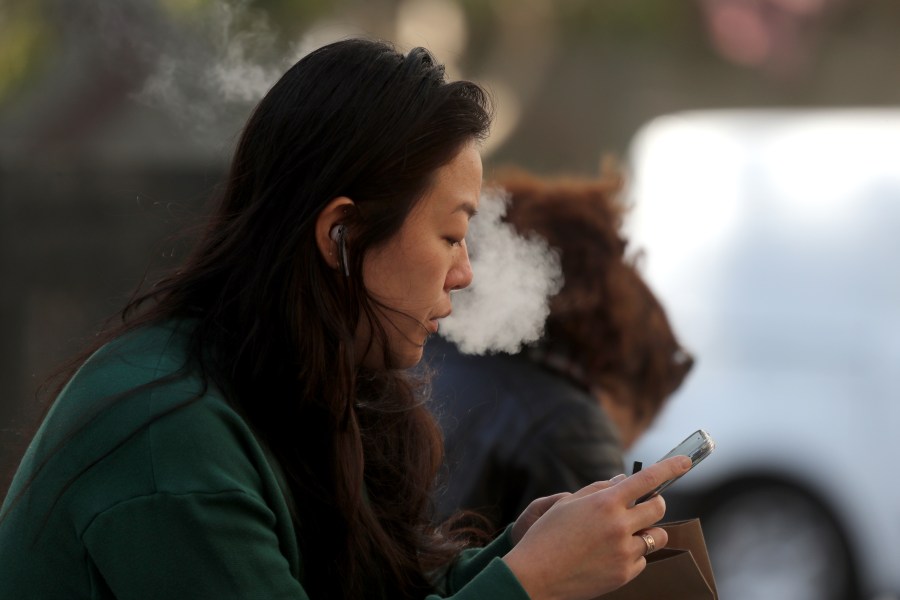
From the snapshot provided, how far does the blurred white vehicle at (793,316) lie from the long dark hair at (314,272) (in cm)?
437

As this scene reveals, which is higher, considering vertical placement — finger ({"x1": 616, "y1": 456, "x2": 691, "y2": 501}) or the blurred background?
the blurred background

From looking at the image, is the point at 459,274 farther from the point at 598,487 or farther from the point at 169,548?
the point at 169,548

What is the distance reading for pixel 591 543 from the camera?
58.4 inches

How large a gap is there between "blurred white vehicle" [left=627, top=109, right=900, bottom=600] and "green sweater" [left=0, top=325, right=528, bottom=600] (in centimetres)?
458

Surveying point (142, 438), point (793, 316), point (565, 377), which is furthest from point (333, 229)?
point (793, 316)

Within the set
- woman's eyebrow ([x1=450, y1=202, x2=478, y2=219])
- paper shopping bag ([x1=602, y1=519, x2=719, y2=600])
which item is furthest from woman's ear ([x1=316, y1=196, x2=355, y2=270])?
paper shopping bag ([x1=602, y1=519, x2=719, y2=600])

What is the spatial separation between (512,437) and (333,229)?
2.96ft

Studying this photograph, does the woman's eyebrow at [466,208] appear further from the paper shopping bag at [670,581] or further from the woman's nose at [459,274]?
the paper shopping bag at [670,581]

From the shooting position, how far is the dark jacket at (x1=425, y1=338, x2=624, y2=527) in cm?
233

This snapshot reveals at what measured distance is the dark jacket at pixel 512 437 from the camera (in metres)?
2.33

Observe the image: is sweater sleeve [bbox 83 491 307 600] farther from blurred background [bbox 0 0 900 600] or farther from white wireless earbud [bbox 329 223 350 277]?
blurred background [bbox 0 0 900 600]

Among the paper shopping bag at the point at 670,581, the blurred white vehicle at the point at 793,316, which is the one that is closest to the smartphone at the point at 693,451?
the paper shopping bag at the point at 670,581

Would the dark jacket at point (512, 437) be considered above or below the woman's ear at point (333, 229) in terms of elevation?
below

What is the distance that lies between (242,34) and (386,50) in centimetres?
245
